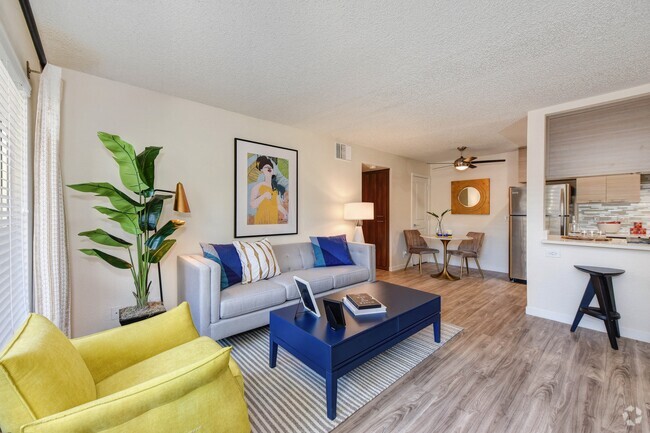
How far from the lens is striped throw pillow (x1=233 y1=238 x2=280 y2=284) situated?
9.60 feet

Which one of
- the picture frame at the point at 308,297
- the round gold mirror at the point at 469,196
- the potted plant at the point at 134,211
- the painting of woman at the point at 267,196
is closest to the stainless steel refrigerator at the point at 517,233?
the round gold mirror at the point at 469,196

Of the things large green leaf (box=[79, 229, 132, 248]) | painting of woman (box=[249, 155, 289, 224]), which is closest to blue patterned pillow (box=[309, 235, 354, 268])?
painting of woman (box=[249, 155, 289, 224])

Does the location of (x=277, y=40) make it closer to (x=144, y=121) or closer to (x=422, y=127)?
(x=144, y=121)

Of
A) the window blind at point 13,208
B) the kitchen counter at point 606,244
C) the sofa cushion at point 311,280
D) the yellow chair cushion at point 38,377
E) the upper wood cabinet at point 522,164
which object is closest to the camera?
the yellow chair cushion at point 38,377

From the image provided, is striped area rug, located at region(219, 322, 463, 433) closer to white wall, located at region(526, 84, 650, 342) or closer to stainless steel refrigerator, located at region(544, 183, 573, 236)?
white wall, located at region(526, 84, 650, 342)

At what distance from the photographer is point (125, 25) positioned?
1.81 meters

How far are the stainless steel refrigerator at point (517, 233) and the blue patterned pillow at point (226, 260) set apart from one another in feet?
14.9

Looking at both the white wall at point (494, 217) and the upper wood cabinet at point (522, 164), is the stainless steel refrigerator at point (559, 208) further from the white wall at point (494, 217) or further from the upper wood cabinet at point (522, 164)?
the white wall at point (494, 217)

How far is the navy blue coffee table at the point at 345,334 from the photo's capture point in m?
1.66

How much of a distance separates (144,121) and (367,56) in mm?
2216

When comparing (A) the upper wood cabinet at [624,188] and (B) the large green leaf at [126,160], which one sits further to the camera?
Answer: (A) the upper wood cabinet at [624,188]

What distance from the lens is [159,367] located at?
1.33 metres

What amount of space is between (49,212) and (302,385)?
2231 millimetres

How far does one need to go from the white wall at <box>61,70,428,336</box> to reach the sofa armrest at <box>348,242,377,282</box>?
0.74 meters
